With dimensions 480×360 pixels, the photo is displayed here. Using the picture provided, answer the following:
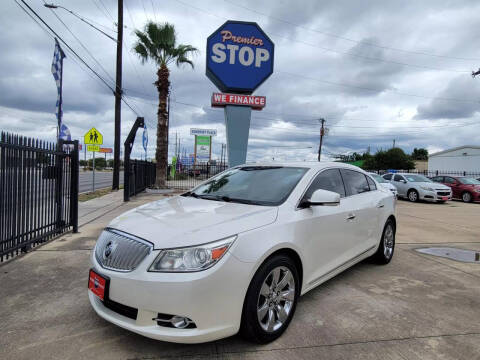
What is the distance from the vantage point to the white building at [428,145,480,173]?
37225mm

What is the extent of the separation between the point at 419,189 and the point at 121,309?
1650cm

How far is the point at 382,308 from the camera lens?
3391mm

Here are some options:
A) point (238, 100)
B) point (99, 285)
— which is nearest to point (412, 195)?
point (238, 100)

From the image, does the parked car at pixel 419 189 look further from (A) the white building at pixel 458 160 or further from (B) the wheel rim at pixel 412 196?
(A) the white building at pixel 458 160

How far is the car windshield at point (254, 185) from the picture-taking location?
327cm

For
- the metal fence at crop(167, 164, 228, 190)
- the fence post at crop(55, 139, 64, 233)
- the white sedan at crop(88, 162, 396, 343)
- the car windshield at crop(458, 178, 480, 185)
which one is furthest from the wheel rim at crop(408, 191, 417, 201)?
the fence post at crop(55, 139, 64, 233)

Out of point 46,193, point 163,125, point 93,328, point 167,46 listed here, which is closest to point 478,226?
point 93,328

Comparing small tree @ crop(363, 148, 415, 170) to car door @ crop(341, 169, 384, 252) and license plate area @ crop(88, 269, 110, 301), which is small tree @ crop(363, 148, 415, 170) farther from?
license plate area @ crop(88, 269, 110, 301)

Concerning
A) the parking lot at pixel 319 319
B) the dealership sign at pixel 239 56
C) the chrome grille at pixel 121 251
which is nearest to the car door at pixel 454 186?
the dealership sign at pixel 239 56

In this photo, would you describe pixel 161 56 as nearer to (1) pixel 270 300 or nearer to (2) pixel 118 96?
(2) pixel 118 96

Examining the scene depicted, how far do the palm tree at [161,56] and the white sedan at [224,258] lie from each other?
47.2 feet

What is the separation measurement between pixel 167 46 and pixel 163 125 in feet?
14.0

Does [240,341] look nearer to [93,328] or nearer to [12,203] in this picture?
[93,328]

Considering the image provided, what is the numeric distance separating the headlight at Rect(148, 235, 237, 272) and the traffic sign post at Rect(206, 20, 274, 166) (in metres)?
9.59
